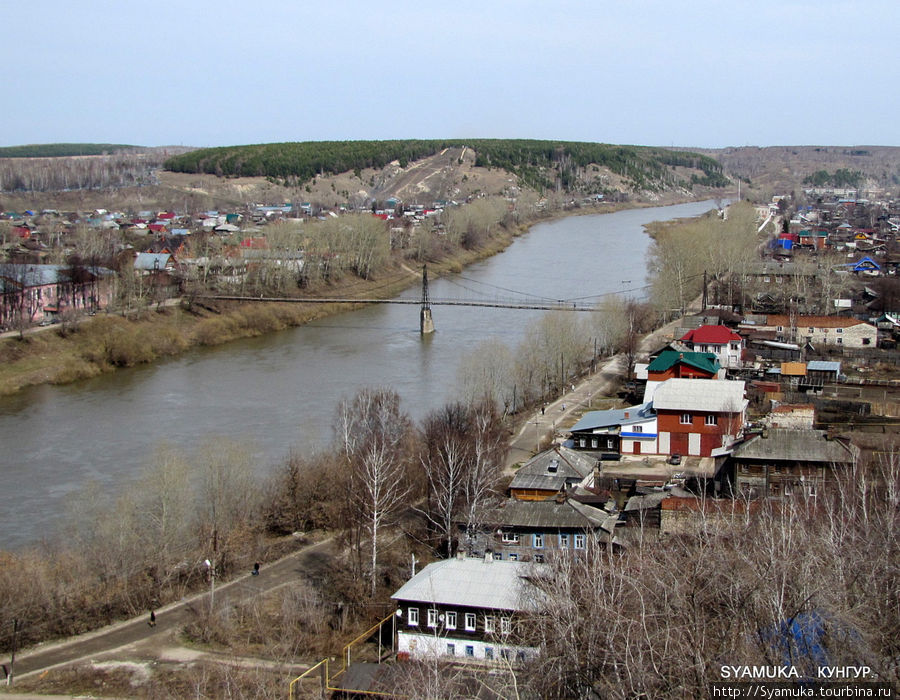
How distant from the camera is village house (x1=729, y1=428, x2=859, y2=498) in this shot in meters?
6.50

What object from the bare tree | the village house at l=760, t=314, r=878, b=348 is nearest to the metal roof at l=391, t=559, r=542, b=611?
the bare tree

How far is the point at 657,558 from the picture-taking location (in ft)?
14.1

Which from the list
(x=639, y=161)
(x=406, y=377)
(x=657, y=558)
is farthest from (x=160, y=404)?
(x=639, y=161)

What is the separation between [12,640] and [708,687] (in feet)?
12.1

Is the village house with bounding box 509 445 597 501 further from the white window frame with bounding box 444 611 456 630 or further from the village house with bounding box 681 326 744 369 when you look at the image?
the village house with bounding box 681 326 744 369

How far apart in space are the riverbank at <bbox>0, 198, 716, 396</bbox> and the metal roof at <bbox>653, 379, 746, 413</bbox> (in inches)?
265

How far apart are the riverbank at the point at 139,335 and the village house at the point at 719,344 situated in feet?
20.8

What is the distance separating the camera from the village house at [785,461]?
6496 millimetres

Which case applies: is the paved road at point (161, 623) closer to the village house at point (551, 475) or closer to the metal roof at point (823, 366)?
the village house at point (551, 475)

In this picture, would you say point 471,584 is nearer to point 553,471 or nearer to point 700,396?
point 553,471

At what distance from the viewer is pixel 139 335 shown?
12.7 m

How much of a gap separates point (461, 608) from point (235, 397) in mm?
6105

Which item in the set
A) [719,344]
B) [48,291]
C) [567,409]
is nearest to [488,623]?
[567,409]

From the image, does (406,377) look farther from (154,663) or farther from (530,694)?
(530,694)
